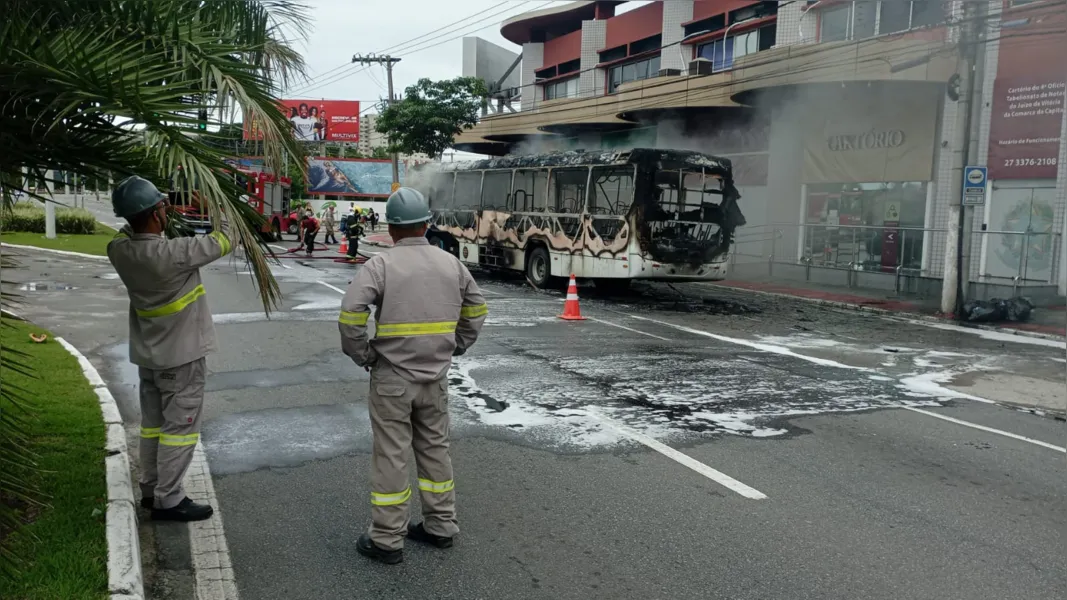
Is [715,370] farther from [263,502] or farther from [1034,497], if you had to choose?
[263,502]

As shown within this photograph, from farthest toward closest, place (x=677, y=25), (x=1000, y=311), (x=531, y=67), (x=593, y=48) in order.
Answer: (x=531, y=67) → (x=593, y=48) → (x=677, y=25) → (x=1000, y=311)

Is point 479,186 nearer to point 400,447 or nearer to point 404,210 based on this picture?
point 404,210

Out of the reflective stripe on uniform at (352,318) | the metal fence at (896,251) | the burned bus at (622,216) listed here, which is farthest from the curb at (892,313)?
the reflective stripe on uniform at (352,318)

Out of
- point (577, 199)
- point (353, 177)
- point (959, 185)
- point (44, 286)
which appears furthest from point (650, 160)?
point (353, 177)

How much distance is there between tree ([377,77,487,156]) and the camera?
33.0 metres

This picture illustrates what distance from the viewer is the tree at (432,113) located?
1299 inches

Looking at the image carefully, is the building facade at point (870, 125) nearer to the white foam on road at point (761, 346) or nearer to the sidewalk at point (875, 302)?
the sidewalk at point (875, 302)

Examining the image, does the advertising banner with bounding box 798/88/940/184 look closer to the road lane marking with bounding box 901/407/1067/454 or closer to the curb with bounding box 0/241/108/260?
the road lane marking with bounding box 901/407/1067/454

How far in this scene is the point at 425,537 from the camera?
4.56 metres

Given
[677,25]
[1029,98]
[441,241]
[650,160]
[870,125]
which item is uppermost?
[677,25]

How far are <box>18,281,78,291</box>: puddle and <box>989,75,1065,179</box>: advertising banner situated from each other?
17.8m

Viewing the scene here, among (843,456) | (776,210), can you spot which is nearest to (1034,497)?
(843,456)

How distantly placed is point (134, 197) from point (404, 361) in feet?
5.37

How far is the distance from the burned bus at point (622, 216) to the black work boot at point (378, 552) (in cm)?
1217
